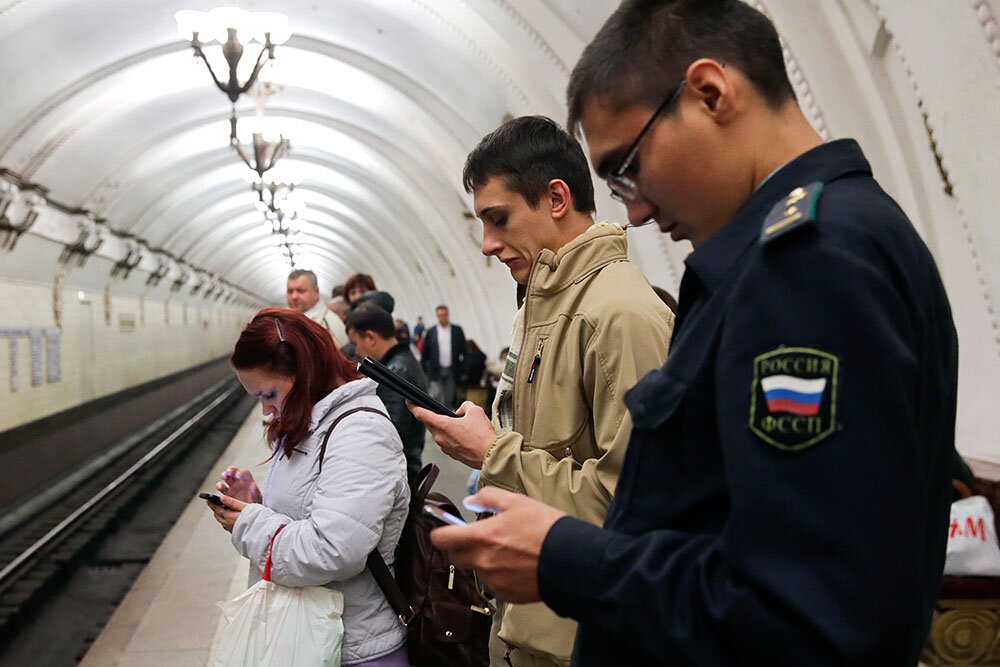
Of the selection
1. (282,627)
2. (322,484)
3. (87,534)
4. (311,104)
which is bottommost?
(87,534)

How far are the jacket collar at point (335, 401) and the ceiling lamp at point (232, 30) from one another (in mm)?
6172

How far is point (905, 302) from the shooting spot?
39.6 inches

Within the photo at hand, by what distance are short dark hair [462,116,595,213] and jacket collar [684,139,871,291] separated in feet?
3.76

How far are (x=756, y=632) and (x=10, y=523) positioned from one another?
12.7 meters

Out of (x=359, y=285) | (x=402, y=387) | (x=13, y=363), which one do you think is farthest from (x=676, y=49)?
(x=13, y=363)

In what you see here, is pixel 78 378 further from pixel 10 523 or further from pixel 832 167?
pixel 832 167

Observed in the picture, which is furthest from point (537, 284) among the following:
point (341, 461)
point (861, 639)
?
point (861, 639)

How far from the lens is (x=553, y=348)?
2037mm

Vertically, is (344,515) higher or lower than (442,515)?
lower

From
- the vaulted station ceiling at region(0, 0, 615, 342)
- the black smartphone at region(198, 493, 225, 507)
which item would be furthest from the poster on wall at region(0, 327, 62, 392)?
the black smartphone at region(198, 493, 225, 507)

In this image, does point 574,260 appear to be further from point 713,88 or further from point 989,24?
point 989,24

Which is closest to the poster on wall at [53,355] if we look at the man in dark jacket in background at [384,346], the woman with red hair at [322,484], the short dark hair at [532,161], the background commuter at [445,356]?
the background commuter at [445,356]

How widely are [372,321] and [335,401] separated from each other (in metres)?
2.40

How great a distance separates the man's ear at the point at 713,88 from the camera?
45.2 inches
